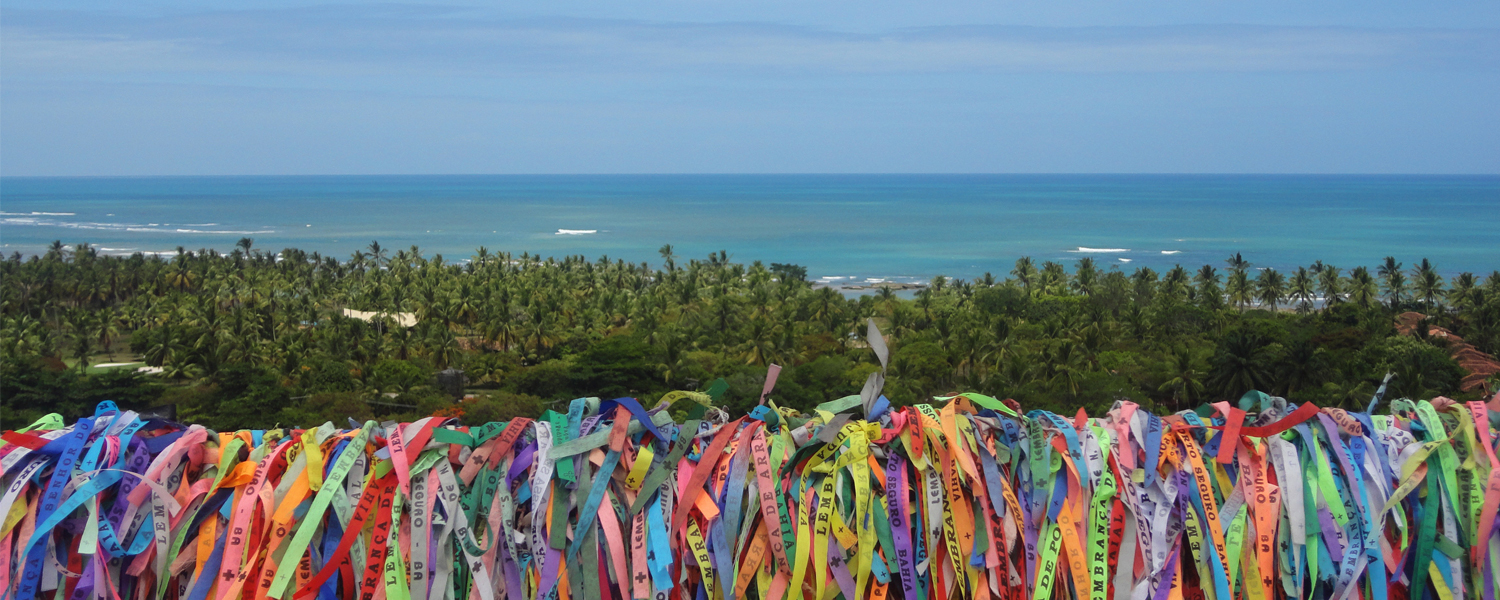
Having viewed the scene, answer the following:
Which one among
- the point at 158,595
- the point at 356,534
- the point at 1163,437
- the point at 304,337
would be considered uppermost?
the point at 1163,437

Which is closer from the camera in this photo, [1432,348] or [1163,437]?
[1163,437]

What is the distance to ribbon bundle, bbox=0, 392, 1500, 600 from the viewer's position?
74.2 inches

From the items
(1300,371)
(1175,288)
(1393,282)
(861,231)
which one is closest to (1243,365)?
(1300,371)

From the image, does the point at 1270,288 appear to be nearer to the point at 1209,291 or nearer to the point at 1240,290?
the point at 1240,290

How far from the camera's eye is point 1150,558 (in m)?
1.91

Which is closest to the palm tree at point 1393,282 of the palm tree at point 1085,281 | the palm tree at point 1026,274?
the palm tree at point 1085,281

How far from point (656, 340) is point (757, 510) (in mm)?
43000

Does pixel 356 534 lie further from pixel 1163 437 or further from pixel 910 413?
pixel 1163 437

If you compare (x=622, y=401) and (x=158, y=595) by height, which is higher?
(x=622, y=401)

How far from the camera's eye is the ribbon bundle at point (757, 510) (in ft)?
6.18

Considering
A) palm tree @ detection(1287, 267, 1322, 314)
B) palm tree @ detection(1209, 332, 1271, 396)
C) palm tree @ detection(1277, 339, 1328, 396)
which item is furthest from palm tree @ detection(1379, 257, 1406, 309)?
palm tree @ detection(1209, 332, 1271, 396)

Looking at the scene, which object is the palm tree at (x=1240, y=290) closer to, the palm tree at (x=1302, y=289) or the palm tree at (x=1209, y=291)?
the palm tree at (x=1209, y=291)

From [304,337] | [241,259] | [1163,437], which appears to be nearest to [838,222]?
[241,259]

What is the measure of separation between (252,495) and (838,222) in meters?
149
